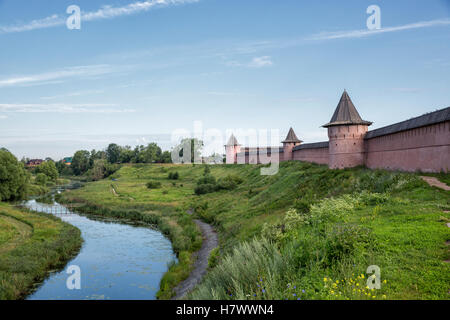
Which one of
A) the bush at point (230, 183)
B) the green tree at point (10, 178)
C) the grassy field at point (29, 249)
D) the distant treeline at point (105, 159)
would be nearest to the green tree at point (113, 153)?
the distant treeline at point (105, 159)

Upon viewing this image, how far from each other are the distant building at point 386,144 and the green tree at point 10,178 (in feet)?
123

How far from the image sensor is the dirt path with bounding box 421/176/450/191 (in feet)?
36.3

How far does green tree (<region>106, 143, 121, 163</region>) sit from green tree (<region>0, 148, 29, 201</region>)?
2901 inches

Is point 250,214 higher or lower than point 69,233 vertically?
higher

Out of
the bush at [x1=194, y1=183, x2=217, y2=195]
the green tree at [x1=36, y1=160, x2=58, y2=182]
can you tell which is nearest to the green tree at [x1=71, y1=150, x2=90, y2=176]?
the green tree at [x1=36, y1=160, x2=58, y2=182]

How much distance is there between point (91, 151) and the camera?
116 metres

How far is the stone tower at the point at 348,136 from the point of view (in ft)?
65.0

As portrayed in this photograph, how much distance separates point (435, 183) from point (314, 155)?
16831 millimetres

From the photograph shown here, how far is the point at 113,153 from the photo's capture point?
121m

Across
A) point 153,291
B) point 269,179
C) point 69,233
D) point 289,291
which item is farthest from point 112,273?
point 269,179

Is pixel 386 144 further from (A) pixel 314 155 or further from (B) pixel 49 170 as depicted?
(B) pixel 49 170

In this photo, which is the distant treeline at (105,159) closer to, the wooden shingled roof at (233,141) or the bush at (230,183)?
the wooden shingled roof at (233,141)

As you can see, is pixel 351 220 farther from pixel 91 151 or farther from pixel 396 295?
pixel 91 151
